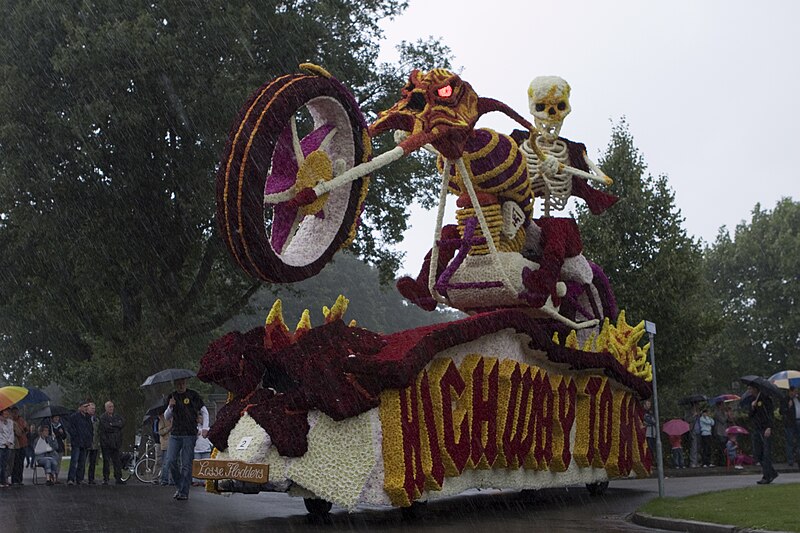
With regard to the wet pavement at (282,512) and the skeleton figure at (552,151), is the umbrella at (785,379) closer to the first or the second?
the wet pavement at (282,512)

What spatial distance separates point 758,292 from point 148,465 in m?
43.2

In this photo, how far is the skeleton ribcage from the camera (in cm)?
1659

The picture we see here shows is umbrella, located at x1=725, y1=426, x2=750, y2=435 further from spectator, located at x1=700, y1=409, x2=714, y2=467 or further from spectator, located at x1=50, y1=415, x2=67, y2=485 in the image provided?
spectator, located at x1=50, y1=415, x2=67, y2=485

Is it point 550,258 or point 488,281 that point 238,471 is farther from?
point 550,258

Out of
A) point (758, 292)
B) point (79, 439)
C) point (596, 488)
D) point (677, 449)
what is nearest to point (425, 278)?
point (596, 488)

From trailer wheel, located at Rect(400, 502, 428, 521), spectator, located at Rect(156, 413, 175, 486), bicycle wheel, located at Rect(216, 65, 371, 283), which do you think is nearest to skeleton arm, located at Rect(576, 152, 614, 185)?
bicycle wheel, located at Rect(216, 65, 371, 283)

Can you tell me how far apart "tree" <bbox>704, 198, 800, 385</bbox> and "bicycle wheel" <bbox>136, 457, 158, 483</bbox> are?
33.9 metres

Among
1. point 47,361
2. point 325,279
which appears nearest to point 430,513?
point 47,361

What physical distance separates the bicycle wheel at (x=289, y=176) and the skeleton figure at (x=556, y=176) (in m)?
4.24

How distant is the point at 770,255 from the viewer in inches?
2324

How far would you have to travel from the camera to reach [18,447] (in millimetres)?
20297

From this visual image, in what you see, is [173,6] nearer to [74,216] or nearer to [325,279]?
[74,216]

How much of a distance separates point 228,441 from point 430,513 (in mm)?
3046

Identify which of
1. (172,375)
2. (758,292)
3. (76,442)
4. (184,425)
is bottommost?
(76,442)
